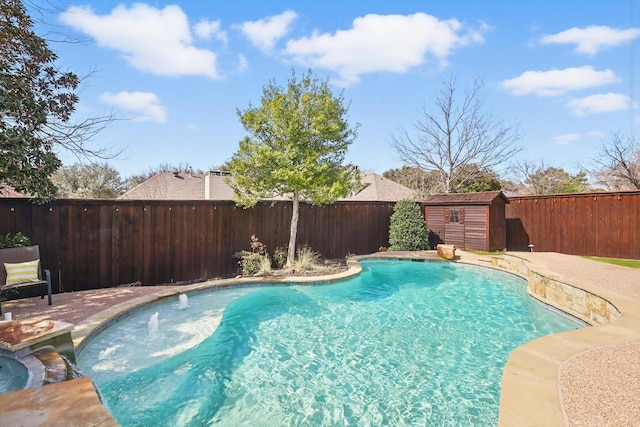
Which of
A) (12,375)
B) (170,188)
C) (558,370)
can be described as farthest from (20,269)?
(170,188)

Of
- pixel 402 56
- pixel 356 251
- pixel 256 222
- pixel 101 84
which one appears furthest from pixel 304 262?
pixel 402 56

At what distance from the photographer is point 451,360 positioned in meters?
4.32

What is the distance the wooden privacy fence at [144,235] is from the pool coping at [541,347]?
60.8 inches

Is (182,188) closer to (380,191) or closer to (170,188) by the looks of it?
(170,188)

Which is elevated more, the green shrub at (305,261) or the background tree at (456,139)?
the background tree at (456,139)

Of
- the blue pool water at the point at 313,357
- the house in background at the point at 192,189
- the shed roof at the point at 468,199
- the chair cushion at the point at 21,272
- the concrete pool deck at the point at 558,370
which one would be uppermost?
the house in background at the point at 192,189

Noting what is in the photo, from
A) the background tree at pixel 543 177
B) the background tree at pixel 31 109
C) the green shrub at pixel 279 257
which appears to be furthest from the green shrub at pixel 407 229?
the background tree at pixel 543 177

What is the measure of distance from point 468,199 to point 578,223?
3.38 meters

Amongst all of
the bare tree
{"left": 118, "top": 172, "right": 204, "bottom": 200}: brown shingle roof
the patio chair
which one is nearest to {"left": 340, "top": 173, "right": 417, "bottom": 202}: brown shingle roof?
the bare tree

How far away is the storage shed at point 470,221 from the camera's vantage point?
11.8m

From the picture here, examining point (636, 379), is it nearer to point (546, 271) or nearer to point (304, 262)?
point (546, 271)

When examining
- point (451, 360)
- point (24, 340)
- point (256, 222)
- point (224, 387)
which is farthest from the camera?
point (256, 222)

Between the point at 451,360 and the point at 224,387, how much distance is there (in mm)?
2837

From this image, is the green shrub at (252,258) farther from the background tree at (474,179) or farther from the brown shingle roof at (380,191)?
the background tree at (474,179)
